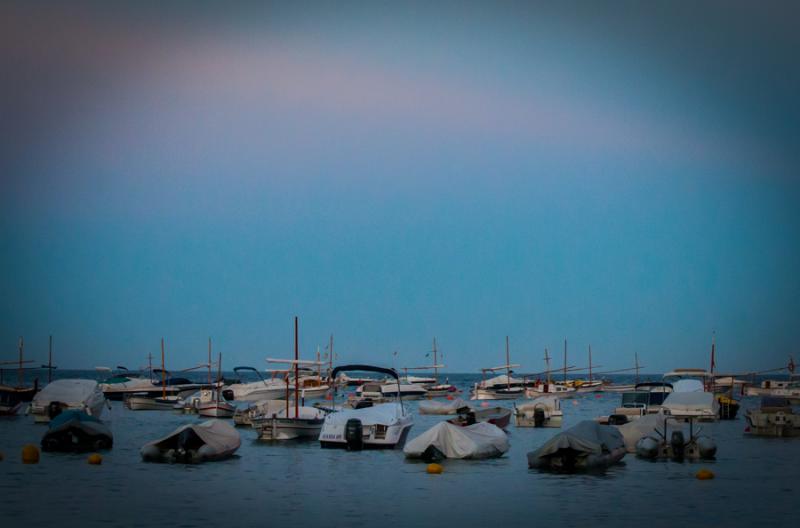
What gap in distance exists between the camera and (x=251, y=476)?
3738cm

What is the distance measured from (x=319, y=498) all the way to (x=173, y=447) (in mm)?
11746

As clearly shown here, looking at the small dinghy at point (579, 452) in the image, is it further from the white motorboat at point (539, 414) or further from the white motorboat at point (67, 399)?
the white motorboat at point (67, 399)

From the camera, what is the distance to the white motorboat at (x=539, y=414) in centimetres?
6438

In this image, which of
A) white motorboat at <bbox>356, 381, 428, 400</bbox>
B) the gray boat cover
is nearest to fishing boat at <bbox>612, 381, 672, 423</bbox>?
the gray boat cover

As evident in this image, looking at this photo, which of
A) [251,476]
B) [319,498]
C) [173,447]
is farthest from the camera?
[173,447]

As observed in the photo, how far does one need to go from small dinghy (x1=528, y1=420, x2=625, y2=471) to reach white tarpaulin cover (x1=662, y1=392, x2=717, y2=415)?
77.0 ft

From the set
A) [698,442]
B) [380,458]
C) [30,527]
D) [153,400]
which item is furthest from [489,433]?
[153,400]

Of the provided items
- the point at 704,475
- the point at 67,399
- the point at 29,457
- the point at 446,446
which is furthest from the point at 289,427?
the point at 704,475

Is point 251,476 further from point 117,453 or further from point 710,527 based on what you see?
point 710,527

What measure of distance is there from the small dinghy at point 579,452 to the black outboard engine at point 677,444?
308 cm

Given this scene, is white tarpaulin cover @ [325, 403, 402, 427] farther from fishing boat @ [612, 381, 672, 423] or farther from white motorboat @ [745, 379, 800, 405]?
white motorboat @ [745, 379, 800, 405]

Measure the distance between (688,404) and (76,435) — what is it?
37819mm

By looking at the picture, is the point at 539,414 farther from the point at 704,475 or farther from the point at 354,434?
the point at 704,475

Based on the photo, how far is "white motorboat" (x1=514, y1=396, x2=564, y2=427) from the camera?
64.4 metres
